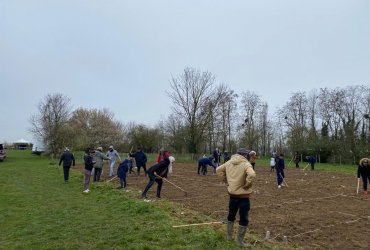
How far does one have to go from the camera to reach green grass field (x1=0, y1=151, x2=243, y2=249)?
735cm

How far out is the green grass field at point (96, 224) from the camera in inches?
289

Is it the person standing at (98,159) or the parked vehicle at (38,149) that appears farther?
the parked vehicle at (38,149)

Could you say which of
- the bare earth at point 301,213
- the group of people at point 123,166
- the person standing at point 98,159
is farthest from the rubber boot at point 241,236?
the person standing at point 98,159

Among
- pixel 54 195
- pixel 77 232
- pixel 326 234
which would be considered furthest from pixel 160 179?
pixel 326 234

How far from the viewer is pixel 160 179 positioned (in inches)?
538

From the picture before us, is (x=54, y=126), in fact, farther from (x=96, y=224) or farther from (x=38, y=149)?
(x=96, y=224)

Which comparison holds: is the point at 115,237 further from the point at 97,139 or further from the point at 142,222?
the point at 97,139

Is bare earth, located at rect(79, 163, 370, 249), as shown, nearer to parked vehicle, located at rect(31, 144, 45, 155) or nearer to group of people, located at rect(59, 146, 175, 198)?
group of people, located at rect(59, 146, 175, 198)

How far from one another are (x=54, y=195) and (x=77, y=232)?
265 inches

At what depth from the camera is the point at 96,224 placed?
910 cm

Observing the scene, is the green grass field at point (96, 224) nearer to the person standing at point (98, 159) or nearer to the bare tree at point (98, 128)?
the person standing at point (98, 159)

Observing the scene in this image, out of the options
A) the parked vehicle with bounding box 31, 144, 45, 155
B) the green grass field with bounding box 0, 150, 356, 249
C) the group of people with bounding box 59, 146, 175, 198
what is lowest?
the green grass field with bounding box 0, 150, 356, 249

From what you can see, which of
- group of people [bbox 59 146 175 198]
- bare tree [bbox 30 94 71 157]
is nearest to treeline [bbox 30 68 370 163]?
bare tree [bbox 30 94 71 157]

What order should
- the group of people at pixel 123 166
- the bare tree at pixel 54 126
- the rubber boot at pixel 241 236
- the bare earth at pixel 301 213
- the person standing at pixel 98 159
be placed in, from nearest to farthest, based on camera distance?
the rubber boot at pixel 241 236 → the bare earth at pixel 301 213 → the group of people at pixel 123 166 → the person standing at pixel 98 159 → the bare tree at pixel 54 126
